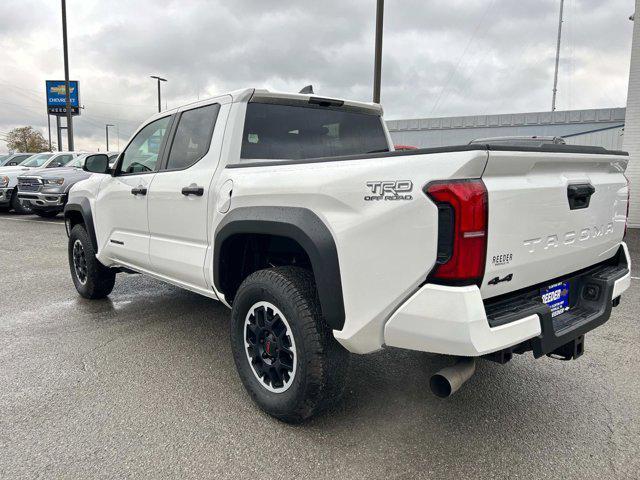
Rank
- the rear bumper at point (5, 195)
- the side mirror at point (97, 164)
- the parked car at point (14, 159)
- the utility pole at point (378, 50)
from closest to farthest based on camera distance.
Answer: the side mirror at point (97, 164) → the utility pole at point (378, 50) → the rear bumper at point (5, 195) → the parked car at point (14, 159)

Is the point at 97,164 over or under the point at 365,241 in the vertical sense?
over

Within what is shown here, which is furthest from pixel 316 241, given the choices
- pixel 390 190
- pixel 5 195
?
pixel 5 195

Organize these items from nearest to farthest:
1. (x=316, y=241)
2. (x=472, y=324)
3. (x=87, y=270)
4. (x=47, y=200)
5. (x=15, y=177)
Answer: (x=472, y=324)
(x=316, y=241)
(x=87, y=270)
(x=47, y=200)
(x=15, y=177)

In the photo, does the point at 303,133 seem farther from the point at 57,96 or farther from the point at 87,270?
the point at 57,96

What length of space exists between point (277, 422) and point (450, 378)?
1.08 meters

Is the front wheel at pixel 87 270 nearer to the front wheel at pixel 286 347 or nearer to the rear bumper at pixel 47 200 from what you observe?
the front wheel at pixel 286 347

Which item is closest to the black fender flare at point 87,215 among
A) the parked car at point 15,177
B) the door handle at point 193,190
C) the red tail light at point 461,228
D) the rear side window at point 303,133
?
the door handle at point 193,190

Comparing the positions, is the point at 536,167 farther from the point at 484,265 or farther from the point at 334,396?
the point at 334,396

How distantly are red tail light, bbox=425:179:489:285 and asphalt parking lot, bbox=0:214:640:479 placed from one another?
3.45 ft

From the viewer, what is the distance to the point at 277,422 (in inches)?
110

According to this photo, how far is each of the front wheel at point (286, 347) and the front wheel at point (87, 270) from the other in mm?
2732

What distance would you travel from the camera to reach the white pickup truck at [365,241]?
A: 1994 millimetres

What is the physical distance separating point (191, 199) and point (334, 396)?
1659 millimetres

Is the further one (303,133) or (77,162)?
(77,162)
